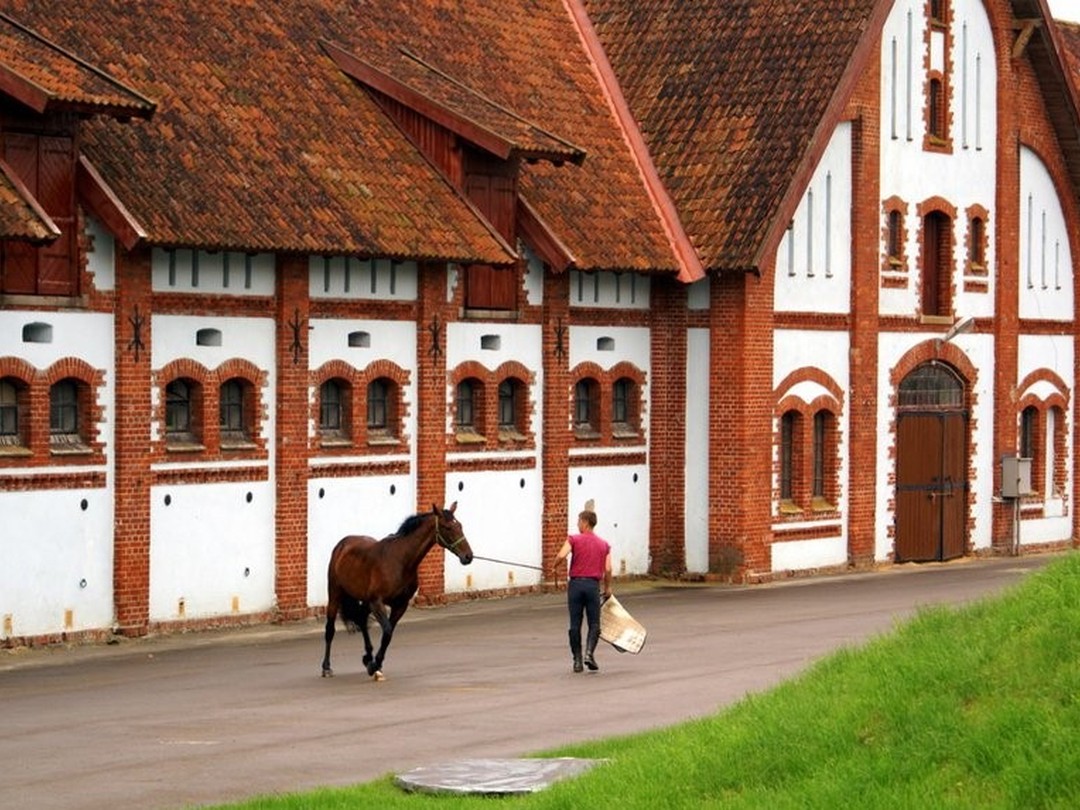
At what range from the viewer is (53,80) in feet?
98.1

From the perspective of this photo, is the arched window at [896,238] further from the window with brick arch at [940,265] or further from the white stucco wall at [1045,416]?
the white stucco wall at [1045,416]

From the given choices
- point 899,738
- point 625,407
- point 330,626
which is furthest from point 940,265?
point 899,738

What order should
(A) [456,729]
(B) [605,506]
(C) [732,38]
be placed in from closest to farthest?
(A) [456,729] → (B) [605,506] → (C) [732,38]

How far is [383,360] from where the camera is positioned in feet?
119

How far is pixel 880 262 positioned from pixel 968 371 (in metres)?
4.02

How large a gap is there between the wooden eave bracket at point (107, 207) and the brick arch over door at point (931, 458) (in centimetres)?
1895

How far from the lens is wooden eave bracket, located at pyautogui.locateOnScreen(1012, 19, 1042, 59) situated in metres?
48.1

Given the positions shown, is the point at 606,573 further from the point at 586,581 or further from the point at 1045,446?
the point at 1045,446

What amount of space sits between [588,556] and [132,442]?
7055 millimetres

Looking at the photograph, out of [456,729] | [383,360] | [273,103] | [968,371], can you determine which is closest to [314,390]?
[383,360]

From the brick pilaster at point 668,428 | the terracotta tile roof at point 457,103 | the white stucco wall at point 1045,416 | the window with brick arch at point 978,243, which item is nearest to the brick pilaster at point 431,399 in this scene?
the terracotta tile roof at point 457,103

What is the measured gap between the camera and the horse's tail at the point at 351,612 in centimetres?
2780

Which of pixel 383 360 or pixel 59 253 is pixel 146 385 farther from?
pixel 383 360

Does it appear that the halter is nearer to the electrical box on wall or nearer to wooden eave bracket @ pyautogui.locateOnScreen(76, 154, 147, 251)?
wooden eave bracket @ pyautogui.locateOnScreen(76, 154, 147, 251)
